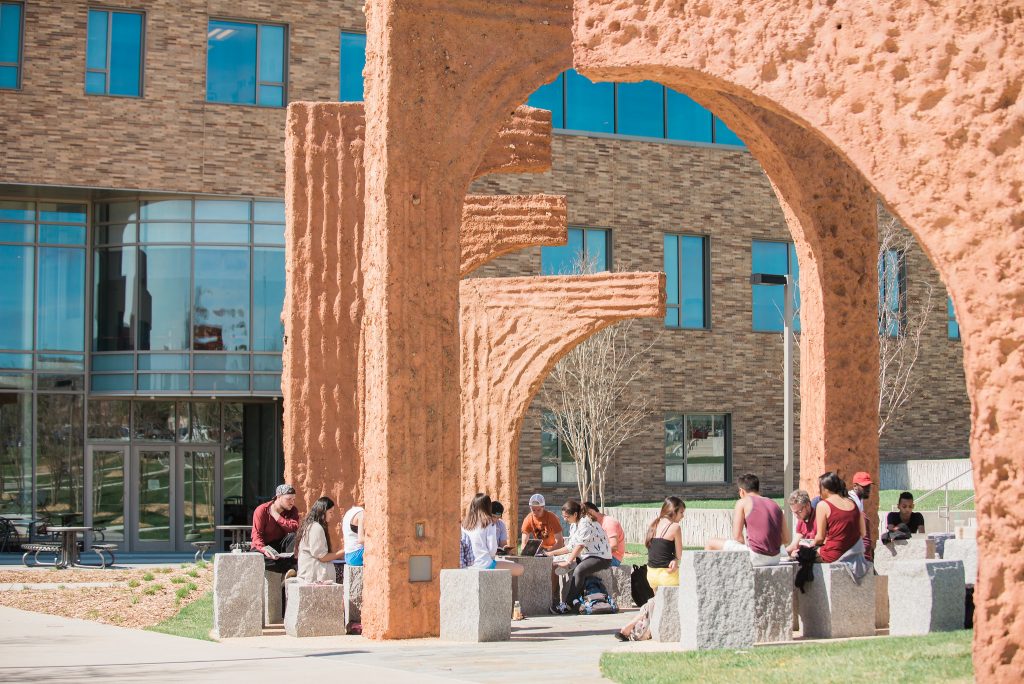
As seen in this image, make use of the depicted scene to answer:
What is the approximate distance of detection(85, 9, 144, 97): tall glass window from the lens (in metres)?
33.2

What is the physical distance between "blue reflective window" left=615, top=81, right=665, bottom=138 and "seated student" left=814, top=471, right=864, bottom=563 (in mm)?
27385

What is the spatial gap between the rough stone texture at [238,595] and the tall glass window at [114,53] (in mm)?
21878

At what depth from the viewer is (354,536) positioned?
49.8 ft

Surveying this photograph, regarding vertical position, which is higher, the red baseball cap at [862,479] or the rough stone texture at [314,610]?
the red baseball cap at [862,479]

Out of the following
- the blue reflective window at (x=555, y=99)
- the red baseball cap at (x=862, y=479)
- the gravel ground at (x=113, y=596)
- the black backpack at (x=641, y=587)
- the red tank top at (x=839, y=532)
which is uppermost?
the blue reflective window at (x=555, y=99)

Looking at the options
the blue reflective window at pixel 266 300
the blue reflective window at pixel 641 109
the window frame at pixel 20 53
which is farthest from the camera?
the blue reflective window at pixel 641 109

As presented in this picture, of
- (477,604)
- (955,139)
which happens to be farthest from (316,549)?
(955,139)

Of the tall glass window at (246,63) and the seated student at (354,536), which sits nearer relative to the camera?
the seated student at (354,536)

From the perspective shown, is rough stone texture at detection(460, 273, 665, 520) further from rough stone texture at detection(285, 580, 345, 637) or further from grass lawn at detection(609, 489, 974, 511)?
grass lawn at detection(609, 489, 974, 511)

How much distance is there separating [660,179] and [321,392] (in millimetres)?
23617

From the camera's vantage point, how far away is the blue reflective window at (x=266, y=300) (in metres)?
34.0

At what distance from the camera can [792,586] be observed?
1228cm

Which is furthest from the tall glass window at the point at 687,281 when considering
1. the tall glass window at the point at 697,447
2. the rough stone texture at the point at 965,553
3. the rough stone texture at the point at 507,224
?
the rough stone texture at the point at 965,553

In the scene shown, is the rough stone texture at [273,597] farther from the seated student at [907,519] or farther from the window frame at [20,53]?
the window frame at [20,53]
